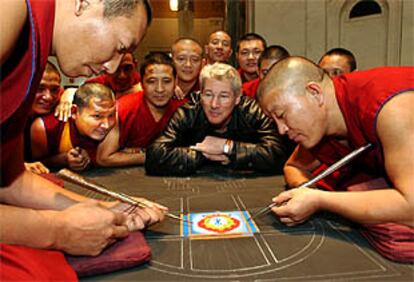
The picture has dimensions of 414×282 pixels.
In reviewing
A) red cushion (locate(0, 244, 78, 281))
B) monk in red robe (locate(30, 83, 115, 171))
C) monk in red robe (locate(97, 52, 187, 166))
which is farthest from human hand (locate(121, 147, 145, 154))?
red cushion (locate(0, 244, 78, 281))

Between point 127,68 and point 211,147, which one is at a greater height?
point 127,68

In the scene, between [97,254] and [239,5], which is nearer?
[97,254]

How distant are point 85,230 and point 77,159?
4.75ft

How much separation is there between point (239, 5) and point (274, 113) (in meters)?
4.78

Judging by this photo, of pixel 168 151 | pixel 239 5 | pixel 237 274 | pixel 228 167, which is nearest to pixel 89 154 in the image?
pixel 168 151

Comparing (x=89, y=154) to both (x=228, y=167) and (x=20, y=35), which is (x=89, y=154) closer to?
(x=228, y=167)

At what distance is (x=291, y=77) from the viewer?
1458 millimetres

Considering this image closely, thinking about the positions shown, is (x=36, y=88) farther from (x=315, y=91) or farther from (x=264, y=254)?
(x=315, y=91)

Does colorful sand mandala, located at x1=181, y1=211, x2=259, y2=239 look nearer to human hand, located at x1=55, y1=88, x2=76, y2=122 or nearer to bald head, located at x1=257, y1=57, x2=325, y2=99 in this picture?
bald head, located at x1=257, y1=57, x2=325, y2=99

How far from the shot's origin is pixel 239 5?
585cm

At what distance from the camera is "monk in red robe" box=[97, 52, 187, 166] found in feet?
8.67

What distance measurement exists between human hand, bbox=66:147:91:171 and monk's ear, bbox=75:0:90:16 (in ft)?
5.07

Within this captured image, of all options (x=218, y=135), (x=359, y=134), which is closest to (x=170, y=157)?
(x=218, y=135)

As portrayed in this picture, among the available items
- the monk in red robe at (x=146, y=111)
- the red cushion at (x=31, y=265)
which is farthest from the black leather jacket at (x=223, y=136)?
the red cushion at (x=31, y=265)
